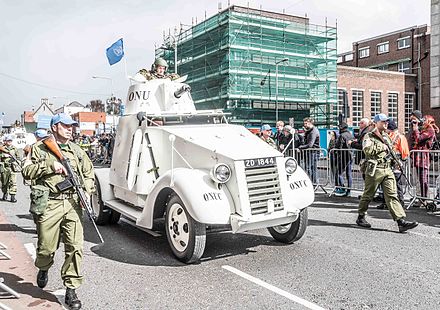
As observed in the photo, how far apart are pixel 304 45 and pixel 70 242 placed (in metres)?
45.0

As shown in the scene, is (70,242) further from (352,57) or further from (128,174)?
(352,57)

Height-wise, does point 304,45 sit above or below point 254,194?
above

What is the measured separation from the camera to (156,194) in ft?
18.8

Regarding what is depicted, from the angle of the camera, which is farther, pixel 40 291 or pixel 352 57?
pixel 352 57

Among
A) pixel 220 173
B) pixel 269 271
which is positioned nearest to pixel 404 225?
pixel 269 271

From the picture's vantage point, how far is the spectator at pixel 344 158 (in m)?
10.7

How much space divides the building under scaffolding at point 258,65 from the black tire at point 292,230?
33.6 m

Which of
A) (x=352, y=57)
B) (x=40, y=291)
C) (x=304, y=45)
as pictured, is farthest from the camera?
(x=352, y=57)

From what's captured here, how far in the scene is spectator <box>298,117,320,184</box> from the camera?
1160 centimetres

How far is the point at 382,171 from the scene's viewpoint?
23.2 ft

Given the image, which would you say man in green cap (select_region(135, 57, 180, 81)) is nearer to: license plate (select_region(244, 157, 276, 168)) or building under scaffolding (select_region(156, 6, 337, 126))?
license plate (select_region(244, 157, 276, 168))

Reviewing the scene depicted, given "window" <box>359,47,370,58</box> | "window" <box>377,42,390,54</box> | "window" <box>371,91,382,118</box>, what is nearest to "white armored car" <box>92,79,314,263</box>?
"window" <box>371,91,382,118</box>

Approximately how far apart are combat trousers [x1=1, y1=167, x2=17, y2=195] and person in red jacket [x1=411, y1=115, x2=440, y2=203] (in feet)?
32.6

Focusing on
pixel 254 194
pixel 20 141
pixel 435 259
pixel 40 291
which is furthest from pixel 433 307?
pixel 20 141
